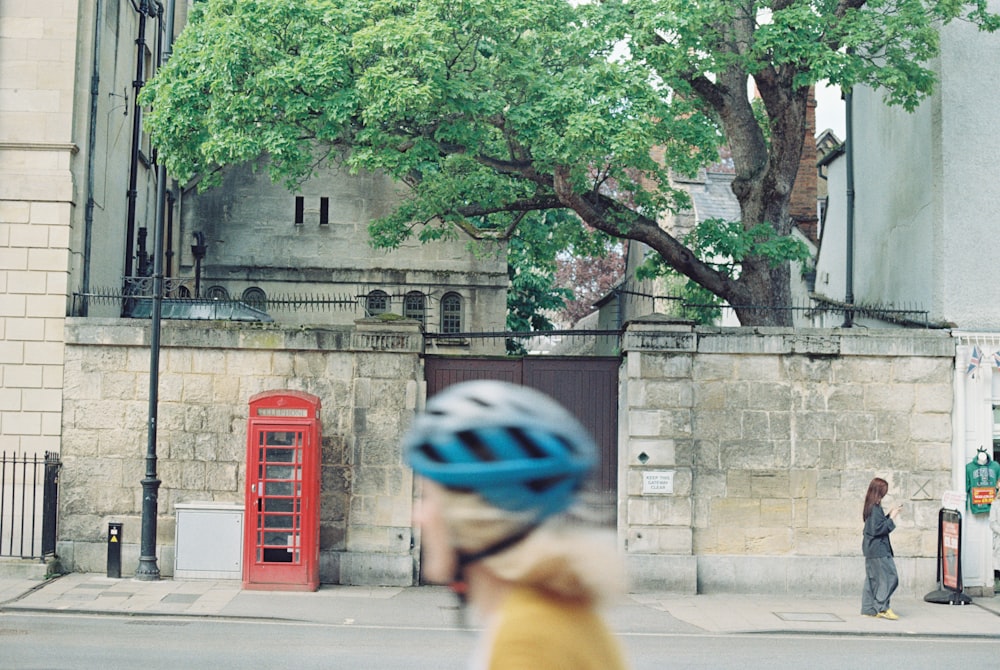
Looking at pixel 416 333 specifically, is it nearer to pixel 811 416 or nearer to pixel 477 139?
pixel 477 139

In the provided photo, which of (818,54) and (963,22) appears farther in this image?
(963,22)

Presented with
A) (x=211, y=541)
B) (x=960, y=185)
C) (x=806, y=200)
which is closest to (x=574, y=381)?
(x=211, y=541)

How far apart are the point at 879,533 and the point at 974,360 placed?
3.17m

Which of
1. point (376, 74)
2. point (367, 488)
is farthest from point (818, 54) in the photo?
point (367, 488)

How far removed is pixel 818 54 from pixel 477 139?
4.65 m

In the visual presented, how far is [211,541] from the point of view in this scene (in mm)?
15500

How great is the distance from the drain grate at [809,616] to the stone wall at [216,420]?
5.01m

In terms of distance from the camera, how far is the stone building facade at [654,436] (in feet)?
51.5

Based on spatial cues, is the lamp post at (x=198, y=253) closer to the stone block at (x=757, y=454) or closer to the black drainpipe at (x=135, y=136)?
the black drainpipe at (x=135, y=136)

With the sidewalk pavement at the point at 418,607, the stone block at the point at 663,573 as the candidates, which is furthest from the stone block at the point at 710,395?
the sidewalk pavement at the point at 418,607

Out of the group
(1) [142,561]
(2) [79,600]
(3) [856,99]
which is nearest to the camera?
(2) [79,600]

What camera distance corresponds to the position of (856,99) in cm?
2100

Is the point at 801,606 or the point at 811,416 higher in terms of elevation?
the point at 811,416

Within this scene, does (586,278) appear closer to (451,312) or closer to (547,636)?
(451,312)
